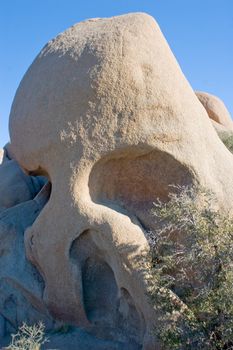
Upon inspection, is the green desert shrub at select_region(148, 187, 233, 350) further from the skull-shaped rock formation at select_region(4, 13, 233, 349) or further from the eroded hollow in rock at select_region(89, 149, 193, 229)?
the eroded hollow in rock at select_region(89, 149, 193, 229)

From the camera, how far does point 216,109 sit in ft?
49.3

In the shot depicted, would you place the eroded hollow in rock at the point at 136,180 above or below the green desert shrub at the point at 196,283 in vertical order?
above

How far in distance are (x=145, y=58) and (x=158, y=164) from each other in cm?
141

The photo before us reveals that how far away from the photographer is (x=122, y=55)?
642 cm

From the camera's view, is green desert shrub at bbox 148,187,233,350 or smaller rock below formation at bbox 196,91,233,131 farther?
smaller rock below formation at bbox 196,91,233,131

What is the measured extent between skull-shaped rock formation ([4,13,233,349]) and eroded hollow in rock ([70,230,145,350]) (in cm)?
1

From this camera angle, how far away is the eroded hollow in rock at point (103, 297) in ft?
20.4

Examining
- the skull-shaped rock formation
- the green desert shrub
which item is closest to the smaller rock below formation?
the skull-shaped rock formation

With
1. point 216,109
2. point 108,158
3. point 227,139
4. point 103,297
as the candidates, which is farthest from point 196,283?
point 216,109

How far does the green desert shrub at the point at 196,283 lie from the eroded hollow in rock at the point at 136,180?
135cm

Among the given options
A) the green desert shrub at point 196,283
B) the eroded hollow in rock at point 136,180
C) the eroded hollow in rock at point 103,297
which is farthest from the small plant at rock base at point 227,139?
the green desert shrub at point 196,283

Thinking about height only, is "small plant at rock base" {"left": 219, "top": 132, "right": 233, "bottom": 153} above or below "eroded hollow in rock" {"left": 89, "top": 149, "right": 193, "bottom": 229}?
above

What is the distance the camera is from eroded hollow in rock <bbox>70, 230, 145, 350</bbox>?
621 cm

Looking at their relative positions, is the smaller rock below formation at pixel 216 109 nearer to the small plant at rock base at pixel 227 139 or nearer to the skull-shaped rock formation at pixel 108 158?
the small plant at rock base at pixel 227 139
